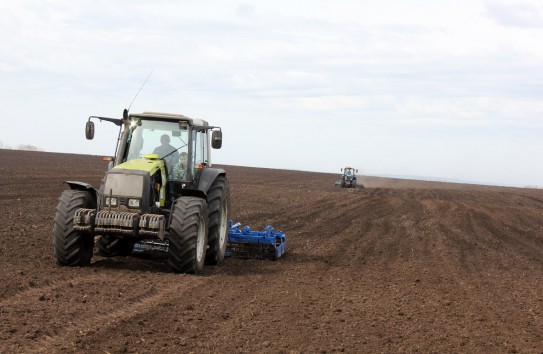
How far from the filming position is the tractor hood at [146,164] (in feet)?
34.6

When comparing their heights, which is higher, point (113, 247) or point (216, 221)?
point (216, 221)

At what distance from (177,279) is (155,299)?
1.49 m

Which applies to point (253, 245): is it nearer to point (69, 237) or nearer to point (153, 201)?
point (153, 201)

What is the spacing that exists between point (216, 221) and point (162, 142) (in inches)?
56.3

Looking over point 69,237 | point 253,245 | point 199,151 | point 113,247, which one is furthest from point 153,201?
point 253,245

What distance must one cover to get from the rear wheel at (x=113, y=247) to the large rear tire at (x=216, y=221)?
54.4 inches

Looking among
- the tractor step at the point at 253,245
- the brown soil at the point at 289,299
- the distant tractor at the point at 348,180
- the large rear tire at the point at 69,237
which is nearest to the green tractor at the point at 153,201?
the large rear tire at the point at 69,237

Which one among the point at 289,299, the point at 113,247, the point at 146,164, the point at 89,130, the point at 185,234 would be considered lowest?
the point at 289,299

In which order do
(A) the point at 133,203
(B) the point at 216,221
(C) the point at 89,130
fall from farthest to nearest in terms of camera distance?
(B) the point at 216,221 < (C) the point at 89,130 < (A) the point at 133,203

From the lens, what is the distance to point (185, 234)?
33.4 ft

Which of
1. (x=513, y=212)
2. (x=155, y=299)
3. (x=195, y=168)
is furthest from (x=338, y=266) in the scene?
(x=513, y=212)

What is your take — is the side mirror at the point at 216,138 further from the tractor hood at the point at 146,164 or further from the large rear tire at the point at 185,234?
the large rear tire at the point at 185,234

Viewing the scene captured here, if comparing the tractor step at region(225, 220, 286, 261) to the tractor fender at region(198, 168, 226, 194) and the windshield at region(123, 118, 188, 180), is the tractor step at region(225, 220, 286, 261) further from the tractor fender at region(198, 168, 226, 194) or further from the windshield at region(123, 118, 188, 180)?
the windshield at region(123, 118, 188, 180)

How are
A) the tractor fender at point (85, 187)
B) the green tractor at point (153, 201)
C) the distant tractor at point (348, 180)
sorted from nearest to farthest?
1. the green tractor at point (153, 201)
2. the tractor fender at point (85, 187)
3. the distant tractor at point (348, 180)
